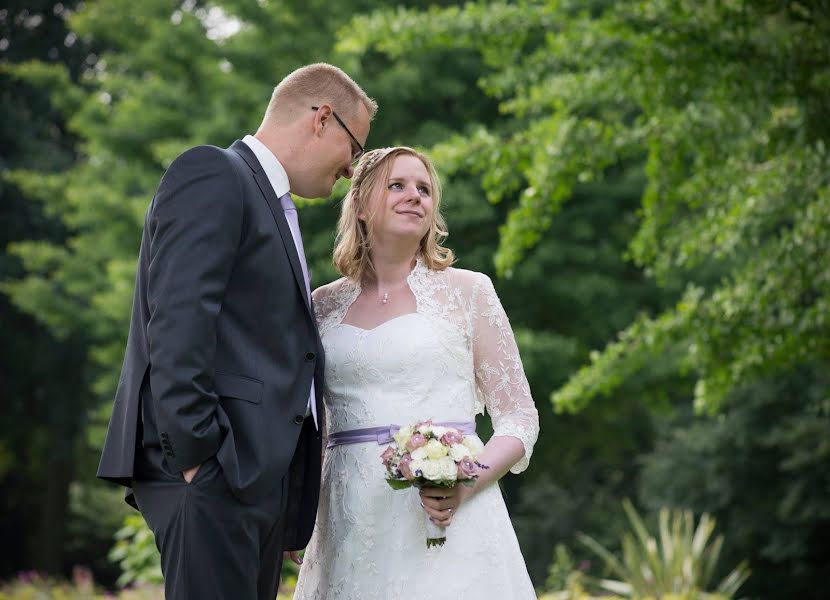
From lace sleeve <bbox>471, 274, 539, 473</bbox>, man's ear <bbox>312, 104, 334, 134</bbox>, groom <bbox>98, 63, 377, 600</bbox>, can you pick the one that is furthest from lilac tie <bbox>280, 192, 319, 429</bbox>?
lace sleeve <bbox>471, 274, 539, 473</bbox>

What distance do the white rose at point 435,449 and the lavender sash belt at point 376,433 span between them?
33 cm

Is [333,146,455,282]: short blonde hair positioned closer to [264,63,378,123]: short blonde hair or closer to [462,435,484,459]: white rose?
[264,63,378,123]: short blonde hair

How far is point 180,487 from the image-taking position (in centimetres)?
309

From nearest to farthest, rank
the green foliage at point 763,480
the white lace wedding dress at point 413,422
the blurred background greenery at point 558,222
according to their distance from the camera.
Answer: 1. the white lace wedding dress at point 413,422
2. the blurred background greenery at point 558,222
3. the green foliage at point 763,480

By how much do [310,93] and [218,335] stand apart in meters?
0.92

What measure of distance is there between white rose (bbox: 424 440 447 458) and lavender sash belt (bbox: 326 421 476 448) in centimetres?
33

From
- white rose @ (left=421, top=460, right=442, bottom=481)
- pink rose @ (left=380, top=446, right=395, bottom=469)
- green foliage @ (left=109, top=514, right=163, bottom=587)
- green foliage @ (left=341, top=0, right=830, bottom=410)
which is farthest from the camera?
green foliage @ (left=109, top=514, right=163, bottom=587)

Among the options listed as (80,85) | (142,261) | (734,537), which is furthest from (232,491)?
(80,85)

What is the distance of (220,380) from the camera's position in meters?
3.18

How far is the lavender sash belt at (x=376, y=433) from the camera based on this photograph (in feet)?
12.3

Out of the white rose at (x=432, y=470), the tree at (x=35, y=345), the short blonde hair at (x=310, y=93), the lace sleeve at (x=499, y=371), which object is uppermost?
the tree at (x=35, y=345)

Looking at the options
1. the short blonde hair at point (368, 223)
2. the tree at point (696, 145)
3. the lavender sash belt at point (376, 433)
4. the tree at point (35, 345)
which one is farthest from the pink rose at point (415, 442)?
the tree at point (35, 345)

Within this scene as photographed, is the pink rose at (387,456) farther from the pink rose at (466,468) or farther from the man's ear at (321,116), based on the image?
the man's ear at (321,116)

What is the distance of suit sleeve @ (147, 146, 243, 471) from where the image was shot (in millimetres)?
2986
